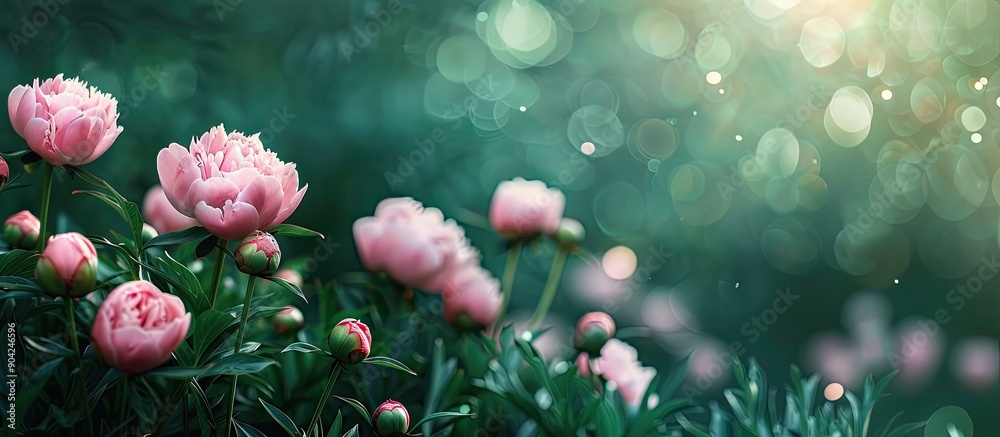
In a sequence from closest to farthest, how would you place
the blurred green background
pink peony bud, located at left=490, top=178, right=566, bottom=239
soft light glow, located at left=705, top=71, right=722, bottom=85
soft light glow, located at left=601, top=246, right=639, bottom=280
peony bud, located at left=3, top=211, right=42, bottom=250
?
peony bud, located at left=3, top=211, right=42, bottom=250, pink peony bud, located at left=490, top=178, right=566, bottom=239, the blurred green background, soft light glow, located at left=601, top=246, right=639, bottom=280, soft light glow, located at left=705, top=71, right=722, bottom=85

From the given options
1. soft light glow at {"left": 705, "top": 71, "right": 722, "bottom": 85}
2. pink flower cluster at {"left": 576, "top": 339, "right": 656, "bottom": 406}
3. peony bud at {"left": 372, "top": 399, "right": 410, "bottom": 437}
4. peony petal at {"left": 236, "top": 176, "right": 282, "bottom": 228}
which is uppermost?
peony petal at {"left": 236, "top": 176, "right": 282, "bottom": 228}

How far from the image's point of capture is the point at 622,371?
2.00ft

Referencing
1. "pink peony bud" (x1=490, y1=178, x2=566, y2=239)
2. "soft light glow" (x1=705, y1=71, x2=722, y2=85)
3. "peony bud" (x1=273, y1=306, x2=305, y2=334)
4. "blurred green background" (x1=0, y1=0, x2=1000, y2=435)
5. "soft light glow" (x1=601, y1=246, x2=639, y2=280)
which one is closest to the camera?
"peony bud" (x1=273, y1=306, x2=305, y2=334)

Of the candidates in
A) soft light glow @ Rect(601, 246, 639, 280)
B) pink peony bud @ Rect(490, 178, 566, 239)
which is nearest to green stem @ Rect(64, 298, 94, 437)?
pink peony bud @ Rect(490, 178, 566, 239)

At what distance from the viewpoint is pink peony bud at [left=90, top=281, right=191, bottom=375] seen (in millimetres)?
333

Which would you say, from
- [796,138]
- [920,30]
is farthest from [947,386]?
[920,30]

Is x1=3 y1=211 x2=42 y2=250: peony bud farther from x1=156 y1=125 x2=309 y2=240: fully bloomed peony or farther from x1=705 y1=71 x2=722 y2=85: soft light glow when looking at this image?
x1=705 y1=71 x2=722 y2=85: soft light glow

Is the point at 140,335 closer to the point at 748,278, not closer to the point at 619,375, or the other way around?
the point at 619,375

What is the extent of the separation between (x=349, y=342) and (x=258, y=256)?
0.06m

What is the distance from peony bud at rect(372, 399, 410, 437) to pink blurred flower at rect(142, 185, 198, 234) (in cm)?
31

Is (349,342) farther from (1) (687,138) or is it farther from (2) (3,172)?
(1) (687,138)

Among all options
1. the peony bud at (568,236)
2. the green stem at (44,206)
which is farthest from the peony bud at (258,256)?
the peony bud at (568,236)

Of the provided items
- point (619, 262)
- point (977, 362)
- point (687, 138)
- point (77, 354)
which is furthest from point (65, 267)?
point (977, 362)

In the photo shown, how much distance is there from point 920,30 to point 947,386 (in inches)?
22.9
